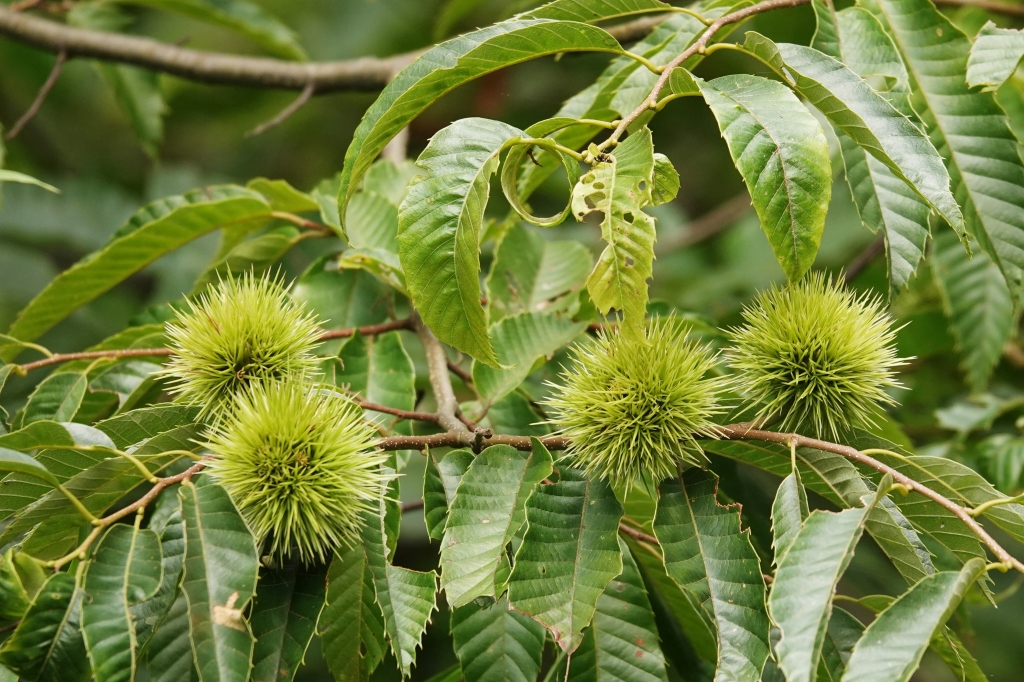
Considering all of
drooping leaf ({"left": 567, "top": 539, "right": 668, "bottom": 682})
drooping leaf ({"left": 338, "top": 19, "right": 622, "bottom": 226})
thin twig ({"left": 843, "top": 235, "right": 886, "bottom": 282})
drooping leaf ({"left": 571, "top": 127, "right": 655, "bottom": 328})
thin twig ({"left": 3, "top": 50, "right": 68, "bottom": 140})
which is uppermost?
thin twig ({"left": 3, "top": 50, "right": 68, "bottom": 140})

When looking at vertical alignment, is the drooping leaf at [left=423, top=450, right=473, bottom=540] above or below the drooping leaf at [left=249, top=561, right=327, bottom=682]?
above

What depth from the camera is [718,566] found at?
105 cm

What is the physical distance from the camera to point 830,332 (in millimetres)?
1122

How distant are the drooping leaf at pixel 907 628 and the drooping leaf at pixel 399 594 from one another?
1.68 feet

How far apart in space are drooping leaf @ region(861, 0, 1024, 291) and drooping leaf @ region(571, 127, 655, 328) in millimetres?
606

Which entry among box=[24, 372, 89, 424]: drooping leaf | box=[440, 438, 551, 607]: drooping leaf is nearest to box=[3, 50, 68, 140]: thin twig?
box=[24, 372, 89, 424]: drooping leaf

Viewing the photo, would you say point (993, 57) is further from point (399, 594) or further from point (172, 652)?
point (172, 652)

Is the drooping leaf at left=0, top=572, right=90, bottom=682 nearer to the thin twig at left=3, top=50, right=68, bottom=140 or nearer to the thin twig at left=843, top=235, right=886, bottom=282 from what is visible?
the thin twig at left=3, top=50, right=68, bottom=140

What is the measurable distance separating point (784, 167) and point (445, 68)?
0.45 m

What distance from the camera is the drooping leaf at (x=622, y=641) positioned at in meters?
1.16

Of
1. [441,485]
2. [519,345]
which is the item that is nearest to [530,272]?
[519,345]

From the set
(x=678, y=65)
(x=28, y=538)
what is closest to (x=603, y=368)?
(x=678, y=65)

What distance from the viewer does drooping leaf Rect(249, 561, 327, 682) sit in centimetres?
108

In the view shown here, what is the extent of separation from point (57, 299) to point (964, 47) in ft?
5.56
